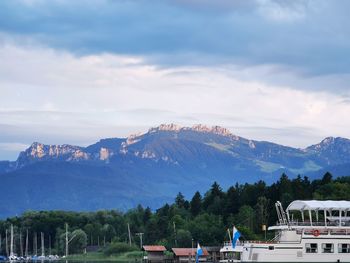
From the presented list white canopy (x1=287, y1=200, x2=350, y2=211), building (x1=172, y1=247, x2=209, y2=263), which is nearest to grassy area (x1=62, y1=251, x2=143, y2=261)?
building (x1=172, y1=247, x2=209, y2=263)

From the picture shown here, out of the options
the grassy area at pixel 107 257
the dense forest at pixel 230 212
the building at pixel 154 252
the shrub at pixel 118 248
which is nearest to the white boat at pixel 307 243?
the dense forest at pixel 230 212

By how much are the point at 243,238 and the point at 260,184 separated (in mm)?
40279

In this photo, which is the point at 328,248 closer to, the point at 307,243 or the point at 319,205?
the point at 307,243

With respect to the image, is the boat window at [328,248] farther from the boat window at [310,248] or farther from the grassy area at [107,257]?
the grassy area at [107,257]

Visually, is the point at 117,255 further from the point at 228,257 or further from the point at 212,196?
the point at 228,257

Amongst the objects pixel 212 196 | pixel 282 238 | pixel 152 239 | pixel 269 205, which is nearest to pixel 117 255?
pixel 152 239

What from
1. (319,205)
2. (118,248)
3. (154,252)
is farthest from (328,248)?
(118,248)

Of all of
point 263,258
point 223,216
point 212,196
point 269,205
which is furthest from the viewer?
point 212,196

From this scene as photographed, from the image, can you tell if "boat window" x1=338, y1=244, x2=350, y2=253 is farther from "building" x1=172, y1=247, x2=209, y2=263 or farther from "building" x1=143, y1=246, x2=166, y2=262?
"building" x1=143, y1=246, x2=166, y2=262

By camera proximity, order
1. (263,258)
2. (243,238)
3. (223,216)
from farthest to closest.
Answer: (223,216)
(243,238)
(263,258)

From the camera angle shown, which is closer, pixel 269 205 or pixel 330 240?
pixel 330 240

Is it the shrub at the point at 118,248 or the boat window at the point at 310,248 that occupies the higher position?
the boat window at the point at 310,248

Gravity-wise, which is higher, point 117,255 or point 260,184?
point 260,184

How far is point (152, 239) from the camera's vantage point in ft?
594
